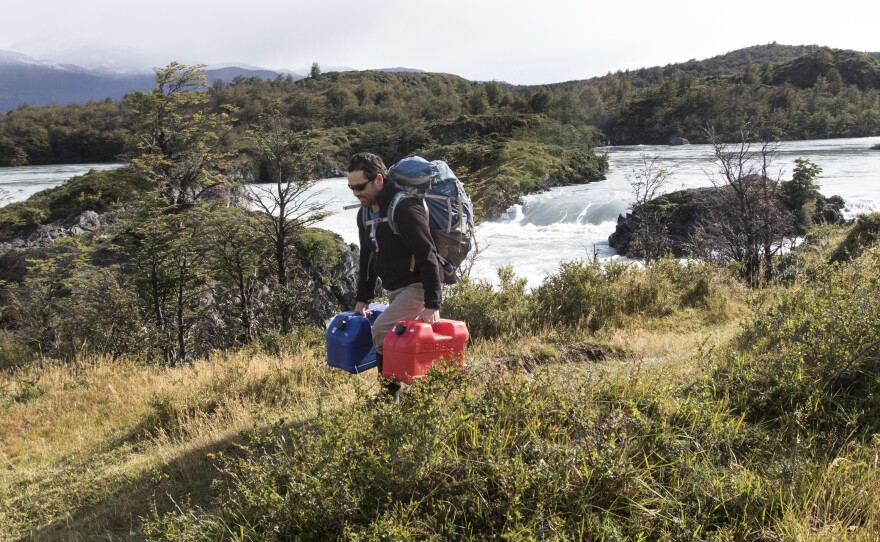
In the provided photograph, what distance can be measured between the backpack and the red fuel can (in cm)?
44

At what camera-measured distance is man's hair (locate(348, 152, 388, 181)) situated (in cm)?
288

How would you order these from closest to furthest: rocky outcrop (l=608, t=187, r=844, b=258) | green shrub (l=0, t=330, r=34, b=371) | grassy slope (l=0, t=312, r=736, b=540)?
1. grassy slope (l=0, t=312, r=736, b=540)
2. green shrub (l=0, t=330, r=34, b=371)
3. rocky outcrop (l=608, t=187, r=844, b=258)

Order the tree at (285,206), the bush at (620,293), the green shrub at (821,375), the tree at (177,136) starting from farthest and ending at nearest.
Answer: the tree at (177,136), the tree at (285,206), the bush at (620,293), the green shrub at (821,375)

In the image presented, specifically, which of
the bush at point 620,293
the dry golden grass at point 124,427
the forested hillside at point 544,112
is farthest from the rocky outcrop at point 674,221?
the forested hillside at point 544,112

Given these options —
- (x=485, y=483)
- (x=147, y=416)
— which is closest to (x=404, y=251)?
(x=485, y=483)

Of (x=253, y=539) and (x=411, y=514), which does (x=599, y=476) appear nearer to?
(x=411, y=514)

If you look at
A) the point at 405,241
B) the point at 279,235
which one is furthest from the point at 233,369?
the point at 279,235

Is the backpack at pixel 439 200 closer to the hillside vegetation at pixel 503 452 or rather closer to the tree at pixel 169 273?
the hillside vegetation at pixel 503 452

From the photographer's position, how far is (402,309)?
2938 millimetres

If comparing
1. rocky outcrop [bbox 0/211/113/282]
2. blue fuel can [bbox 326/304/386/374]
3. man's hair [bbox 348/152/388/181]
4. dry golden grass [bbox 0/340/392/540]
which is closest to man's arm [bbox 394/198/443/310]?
man's hair [bbox 348/152/388/181]

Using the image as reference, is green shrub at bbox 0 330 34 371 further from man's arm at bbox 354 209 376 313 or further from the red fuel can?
the red fuel can

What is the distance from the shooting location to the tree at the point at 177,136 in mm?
22453

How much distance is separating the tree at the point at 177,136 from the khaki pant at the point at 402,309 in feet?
69.9

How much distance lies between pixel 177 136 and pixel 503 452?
2572 centimetres
